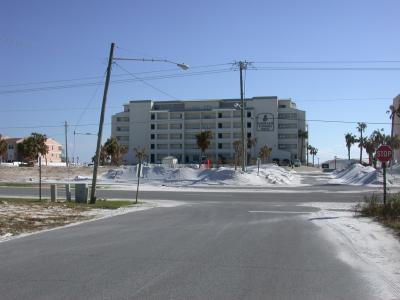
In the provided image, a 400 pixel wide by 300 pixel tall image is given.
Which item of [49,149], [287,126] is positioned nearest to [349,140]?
[287,126]

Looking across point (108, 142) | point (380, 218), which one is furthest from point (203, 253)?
point (108, 142)

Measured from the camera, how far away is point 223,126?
5399 inches

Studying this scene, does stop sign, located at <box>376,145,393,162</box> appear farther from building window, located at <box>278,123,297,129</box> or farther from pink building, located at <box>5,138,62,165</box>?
pink building, located at <box>5,138,62,165</box>

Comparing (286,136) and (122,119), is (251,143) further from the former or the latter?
(122,119)

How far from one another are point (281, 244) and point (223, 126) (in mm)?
124911

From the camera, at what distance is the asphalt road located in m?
7.62

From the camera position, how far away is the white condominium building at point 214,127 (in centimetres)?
13612

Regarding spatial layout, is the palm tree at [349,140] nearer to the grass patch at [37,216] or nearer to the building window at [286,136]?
the building window at [286,136]

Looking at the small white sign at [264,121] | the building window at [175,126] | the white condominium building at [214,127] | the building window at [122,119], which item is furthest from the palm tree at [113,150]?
the small white sign at [264,121]

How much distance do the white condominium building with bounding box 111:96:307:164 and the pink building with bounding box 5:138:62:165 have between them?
26593 millimetres

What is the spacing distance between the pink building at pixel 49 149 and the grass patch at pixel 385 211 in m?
126

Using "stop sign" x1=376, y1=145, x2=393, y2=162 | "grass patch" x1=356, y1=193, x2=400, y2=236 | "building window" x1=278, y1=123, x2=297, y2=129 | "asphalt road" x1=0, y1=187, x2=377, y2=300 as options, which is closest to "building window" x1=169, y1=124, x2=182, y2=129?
"building window" x1=278, y1=123, x2=297, y2=129

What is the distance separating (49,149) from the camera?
160625 millimetres

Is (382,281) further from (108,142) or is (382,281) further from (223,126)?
(223,126)
